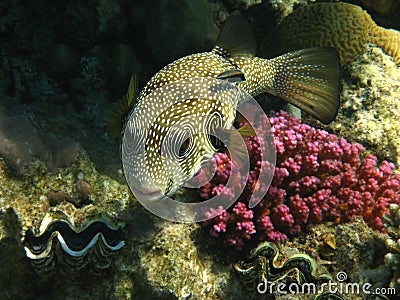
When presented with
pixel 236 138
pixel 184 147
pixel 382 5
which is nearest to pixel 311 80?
pixel 236 138

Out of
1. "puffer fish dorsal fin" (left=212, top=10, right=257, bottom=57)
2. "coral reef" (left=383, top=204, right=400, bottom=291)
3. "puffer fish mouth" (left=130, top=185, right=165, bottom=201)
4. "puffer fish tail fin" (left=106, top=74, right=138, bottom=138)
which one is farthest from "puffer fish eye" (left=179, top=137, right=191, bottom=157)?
"coral reef" (left=383, top=204, right=400, bottom=291)

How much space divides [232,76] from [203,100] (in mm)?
540

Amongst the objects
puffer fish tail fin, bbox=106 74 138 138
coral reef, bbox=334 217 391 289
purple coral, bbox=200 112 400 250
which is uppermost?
puffer fish tail fin, bbox=106 74 138 138

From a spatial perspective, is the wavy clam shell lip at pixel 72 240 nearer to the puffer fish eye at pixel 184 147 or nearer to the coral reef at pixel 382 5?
the puffer fish eye at pixel 184 147

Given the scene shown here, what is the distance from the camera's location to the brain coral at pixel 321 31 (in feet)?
15.1

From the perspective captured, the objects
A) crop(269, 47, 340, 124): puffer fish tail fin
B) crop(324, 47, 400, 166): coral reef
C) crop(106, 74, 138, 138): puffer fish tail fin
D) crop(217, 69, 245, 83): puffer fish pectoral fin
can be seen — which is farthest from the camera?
crop(324, 47, 400, 166): coral reef

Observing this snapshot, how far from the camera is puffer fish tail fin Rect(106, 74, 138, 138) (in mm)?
3102

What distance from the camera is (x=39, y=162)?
353 cm

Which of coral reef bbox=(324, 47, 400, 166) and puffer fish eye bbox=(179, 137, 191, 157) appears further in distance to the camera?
coral reef bbox=(324, 47, 400, 166)

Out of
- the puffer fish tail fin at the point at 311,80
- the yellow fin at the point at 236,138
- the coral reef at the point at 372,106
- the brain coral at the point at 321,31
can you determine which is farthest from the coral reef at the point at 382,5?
the yellow fin at the point at 236,138

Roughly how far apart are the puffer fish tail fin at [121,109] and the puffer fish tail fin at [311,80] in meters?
1.82

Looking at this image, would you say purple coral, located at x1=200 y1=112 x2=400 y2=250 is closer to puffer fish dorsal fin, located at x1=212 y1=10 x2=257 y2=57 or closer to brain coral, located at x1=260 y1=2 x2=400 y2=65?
puffer fish dorsal fin, located at x1=212 y1=10 x2=257 y2=57

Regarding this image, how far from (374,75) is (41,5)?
211 inches

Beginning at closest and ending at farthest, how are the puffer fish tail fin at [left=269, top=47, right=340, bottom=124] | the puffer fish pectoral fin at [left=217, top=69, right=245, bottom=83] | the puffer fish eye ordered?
the puffer fish eye < the puffer fish pectoral fin at [left=217, top=69, right=245, bottom=83] < the puffer fish tail fin at [left=269, top=47, right=340, bottom=124]
